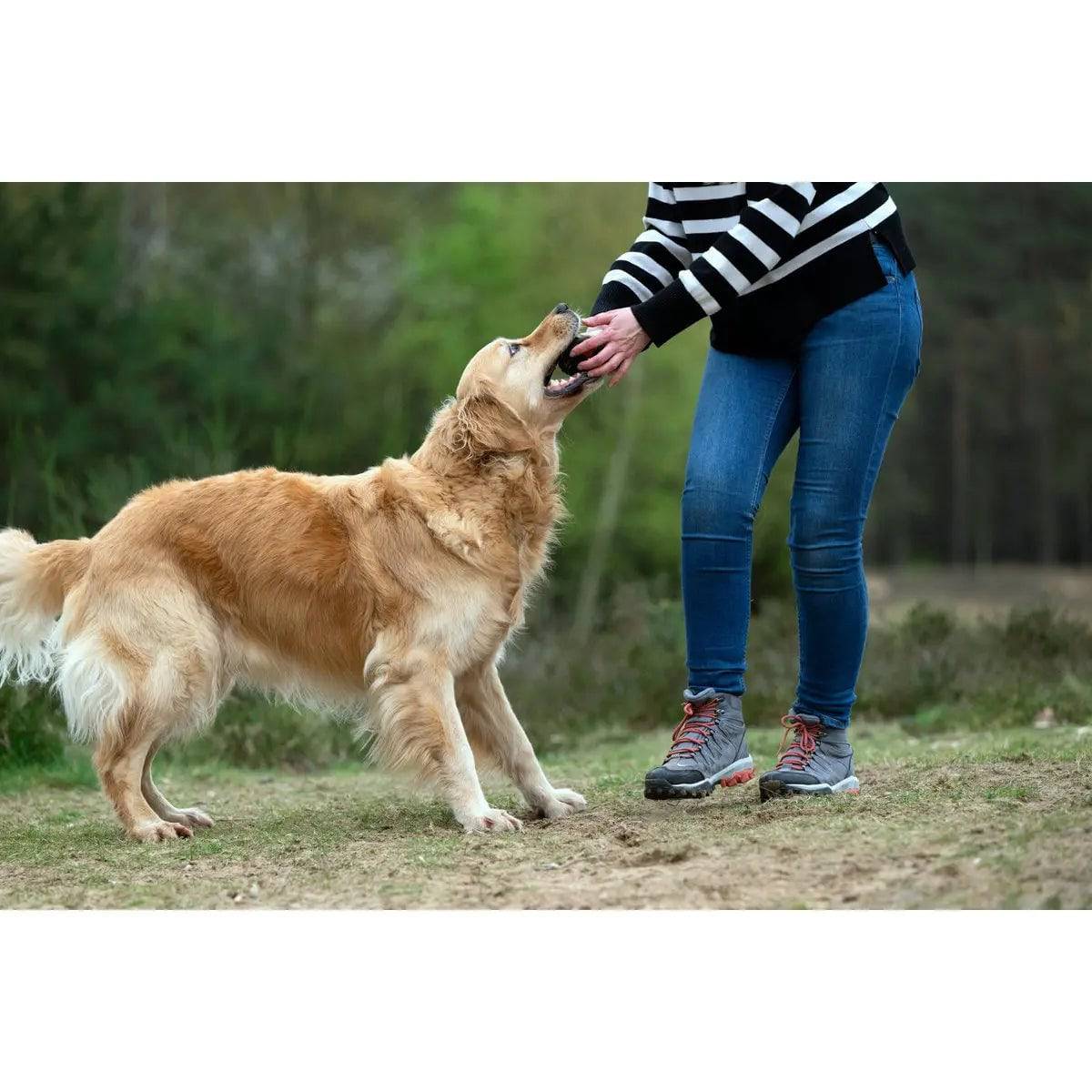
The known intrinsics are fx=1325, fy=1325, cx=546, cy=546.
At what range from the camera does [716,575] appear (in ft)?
12.6

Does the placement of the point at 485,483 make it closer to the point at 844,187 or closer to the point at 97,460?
the point at 844,187

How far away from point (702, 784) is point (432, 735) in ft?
2.61

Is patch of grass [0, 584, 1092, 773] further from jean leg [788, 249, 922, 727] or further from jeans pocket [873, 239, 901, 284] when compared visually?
jeans pocket [873, 239, 901, 284]

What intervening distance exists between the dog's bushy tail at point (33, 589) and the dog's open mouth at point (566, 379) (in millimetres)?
1575

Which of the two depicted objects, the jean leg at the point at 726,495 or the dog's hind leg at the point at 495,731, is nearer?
the jean leg at the point at 726,495

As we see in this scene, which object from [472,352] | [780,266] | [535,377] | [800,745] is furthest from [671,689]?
[472,352]

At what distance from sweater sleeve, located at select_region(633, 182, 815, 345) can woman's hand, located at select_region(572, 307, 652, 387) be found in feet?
0.35

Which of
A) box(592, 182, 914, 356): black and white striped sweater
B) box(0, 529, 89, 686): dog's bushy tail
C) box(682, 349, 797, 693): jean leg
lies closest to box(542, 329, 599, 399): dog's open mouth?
box(592, 182, 914, 356): black and white striped sweater

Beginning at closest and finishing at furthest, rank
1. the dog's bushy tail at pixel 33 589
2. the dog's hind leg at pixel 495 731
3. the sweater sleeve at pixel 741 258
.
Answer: the sweater sleeve at pixel 741 258 < the dog's hind leg at pixel 495 731 < the dog's bushy tail at pixel 33 589

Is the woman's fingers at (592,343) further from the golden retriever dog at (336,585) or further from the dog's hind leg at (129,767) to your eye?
the dog's hind leg at (129,767)

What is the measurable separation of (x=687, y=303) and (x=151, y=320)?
23.9 ft

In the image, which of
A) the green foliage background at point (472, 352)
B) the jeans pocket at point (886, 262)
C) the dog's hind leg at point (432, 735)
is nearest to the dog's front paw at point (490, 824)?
the dog's hind leg at point (432, 735)

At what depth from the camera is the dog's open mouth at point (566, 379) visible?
13.4ft

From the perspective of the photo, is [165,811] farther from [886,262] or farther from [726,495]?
[886,262]
